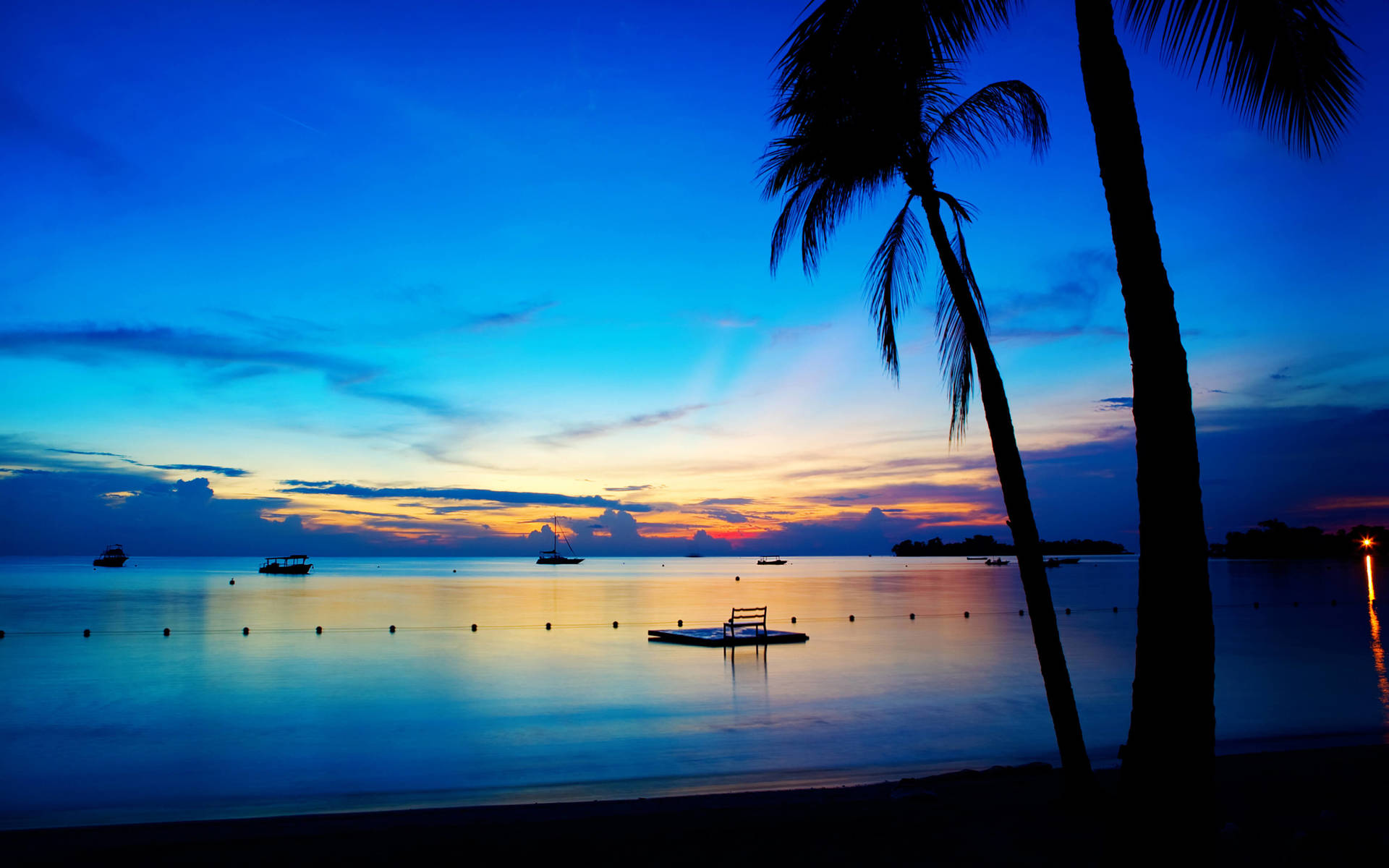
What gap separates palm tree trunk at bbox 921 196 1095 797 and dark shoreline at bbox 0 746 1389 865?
19.8 inches

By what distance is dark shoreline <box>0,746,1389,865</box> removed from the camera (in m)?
7.61

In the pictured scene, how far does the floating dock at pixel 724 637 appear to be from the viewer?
3388 cm

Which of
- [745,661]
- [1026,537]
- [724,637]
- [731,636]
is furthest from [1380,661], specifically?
[1026,537]

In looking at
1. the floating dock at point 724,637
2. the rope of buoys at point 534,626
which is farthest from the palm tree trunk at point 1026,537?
the rope of buoys at point 534,626

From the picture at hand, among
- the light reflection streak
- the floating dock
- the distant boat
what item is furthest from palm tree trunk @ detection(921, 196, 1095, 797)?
the distant boat

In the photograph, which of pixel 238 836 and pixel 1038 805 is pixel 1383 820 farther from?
pixel 238 836

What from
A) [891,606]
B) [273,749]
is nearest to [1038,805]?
[273,749]

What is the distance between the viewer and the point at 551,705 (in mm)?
23406

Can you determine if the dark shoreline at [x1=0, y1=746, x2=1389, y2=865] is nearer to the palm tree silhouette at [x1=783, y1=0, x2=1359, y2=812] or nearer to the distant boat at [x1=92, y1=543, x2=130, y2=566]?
the palm tree silhouette at [x1=783, y1=0, x2=1359, y2=812]

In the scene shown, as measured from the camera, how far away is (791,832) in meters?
8.25

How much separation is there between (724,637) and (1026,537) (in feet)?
86.2

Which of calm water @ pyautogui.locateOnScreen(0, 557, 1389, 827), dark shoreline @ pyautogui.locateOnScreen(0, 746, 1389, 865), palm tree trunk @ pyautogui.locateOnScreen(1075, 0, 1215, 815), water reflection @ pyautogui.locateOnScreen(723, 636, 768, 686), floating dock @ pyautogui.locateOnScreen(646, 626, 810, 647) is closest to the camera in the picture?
palm tree trunk @ pyautogui.locateOnScreen(1075, 0, 1215, 815)

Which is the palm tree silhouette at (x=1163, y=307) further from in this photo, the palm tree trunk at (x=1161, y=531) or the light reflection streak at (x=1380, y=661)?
the light reflection streak at (x=1380, y=661)

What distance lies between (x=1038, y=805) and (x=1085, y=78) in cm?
743
